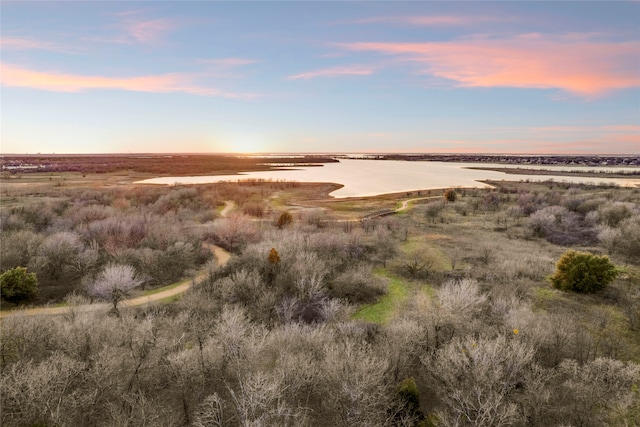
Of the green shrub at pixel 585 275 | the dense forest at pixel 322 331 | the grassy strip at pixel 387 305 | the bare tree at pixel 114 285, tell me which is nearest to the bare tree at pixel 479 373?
the dense forest at pixel 322 331

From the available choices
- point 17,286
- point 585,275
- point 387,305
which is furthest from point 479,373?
point 17,286

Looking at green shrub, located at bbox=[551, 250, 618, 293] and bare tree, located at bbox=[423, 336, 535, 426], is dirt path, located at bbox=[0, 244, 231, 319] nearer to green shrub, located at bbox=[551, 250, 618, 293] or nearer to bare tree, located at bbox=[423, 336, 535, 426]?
bare tree, located at bbox=[423, 336, 535, 426]

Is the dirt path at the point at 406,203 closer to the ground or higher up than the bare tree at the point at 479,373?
higher up

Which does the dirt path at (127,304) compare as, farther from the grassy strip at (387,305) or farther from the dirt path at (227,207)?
the dirt path at (227,207)

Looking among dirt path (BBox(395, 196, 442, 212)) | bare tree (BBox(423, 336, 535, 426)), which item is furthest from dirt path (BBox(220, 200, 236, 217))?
bare tree (BBox(423, 336, 535, 426))

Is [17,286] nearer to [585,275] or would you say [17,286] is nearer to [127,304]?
[127,304]

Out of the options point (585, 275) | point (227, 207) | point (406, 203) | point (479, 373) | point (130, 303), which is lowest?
point (130, 303)

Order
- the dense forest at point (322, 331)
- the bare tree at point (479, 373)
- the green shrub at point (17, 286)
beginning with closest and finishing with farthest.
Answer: the bare tree at point (479, 373) < the dense forest at point (322, 331) < the green shrub at point (17, 286)

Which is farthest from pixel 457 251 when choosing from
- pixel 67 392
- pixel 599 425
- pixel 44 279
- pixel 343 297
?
pixel 44 279

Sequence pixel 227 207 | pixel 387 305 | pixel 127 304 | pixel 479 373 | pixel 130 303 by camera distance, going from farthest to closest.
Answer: pixel 227 207 < pixel 387 305 < pixel 130 303 < pixel 127 304 < pixel 479 373
